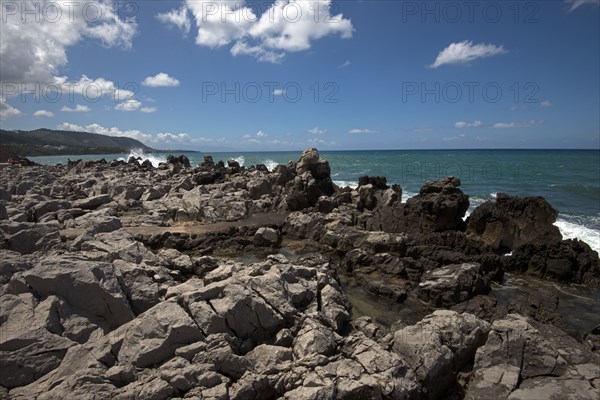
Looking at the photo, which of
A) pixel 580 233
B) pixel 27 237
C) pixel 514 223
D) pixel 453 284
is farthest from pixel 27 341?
pixel 580 233

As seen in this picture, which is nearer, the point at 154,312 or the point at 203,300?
the point at 154,312

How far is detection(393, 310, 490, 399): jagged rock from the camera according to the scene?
8.00m

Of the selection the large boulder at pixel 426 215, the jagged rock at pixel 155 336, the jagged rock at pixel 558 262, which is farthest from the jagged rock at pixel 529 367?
the large boulder at pixel 426 215

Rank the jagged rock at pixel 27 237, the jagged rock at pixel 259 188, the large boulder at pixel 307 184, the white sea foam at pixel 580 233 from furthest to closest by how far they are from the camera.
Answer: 1. the jagged rock at pixel 259 188
2. the large boulder at pixel 307 184
3. the white sea foam at pixel 580 233
4. the jagged rock at pixel 27 237

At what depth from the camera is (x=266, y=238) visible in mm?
20312

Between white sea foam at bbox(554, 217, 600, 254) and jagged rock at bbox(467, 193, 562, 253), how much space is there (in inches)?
133

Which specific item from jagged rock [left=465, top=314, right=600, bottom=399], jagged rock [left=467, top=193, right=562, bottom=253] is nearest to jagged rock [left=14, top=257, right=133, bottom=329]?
jagged rock [left=465, top=314, right=600, bottom=399]

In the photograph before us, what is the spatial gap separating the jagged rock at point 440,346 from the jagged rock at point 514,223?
1178 cm

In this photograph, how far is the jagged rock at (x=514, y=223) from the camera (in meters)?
19.4

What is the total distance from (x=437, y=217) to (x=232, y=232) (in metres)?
12.2

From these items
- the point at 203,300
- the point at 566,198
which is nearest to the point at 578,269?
the point at 203,300

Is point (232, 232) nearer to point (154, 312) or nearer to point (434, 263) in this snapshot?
point (434, 263)

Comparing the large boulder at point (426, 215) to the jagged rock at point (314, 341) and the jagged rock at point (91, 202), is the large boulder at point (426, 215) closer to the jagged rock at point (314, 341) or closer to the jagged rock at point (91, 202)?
the jagged rock at point (314, 341)

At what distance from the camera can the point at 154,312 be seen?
27.5 feet
